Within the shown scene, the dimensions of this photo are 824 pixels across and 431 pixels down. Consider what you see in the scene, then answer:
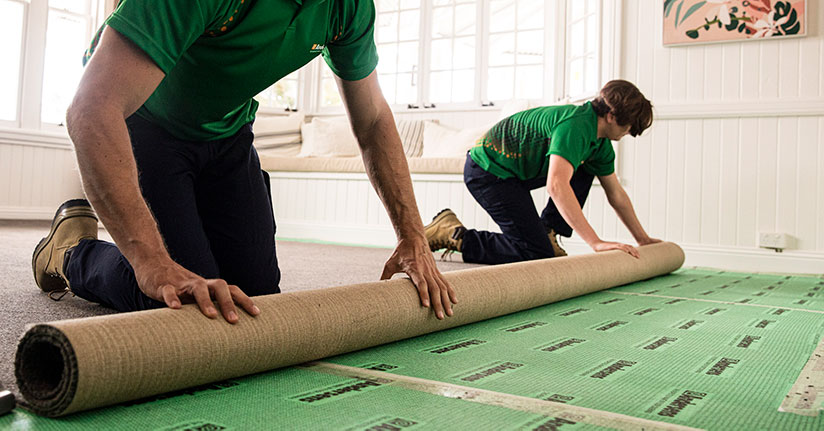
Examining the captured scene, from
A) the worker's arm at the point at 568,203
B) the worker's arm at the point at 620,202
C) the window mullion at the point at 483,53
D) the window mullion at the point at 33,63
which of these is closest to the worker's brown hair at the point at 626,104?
the worker's arm at the point at 568,203

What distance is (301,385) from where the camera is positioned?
92 cm

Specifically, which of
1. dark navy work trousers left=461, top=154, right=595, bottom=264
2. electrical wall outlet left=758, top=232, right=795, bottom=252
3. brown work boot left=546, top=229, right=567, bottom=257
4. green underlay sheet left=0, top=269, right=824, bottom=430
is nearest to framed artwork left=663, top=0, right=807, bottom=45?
electrical wall outlet left=758, top=232, right=795, bottom=252

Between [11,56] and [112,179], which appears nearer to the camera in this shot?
[112,179]

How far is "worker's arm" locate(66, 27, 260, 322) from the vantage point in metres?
0.86

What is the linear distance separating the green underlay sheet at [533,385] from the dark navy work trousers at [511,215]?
4.18ft

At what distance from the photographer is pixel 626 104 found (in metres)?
2.36

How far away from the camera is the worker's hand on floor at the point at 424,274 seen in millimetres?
1241

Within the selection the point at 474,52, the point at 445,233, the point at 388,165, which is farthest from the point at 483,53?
the point at 388,165

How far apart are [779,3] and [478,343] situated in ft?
10.6

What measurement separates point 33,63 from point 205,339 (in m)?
5.32

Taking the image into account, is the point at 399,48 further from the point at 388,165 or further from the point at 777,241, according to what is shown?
the point at 388,165

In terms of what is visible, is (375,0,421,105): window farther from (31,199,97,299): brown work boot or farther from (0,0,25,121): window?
(31,199,97,299): brown work boot

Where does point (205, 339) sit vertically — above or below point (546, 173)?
below

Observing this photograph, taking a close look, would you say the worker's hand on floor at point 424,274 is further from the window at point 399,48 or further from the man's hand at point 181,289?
the window at point 399,48
